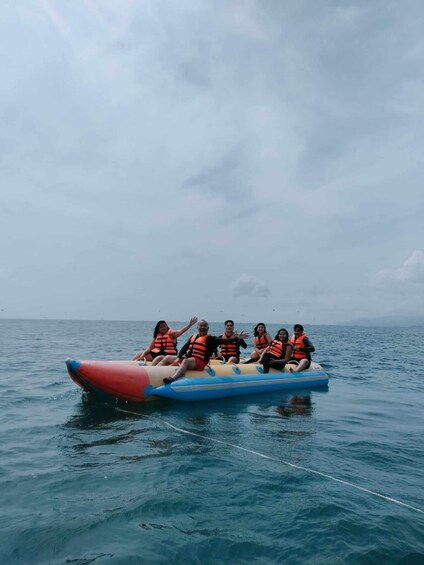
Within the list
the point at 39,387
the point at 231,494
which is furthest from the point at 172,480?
the point at 39,387

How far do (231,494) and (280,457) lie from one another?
1.29 m

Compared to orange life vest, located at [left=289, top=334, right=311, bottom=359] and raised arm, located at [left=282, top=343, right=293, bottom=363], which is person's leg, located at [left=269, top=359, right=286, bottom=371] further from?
orange life vest, located at [left=289, top=334, right=311, bottom=359]

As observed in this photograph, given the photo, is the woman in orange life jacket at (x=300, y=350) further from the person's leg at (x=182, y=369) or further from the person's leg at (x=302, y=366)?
the person's leg at (x=182, y=369)

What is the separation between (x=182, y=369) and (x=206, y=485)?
4068 millimetres

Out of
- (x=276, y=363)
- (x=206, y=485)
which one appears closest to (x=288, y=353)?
(x=276, y=363)

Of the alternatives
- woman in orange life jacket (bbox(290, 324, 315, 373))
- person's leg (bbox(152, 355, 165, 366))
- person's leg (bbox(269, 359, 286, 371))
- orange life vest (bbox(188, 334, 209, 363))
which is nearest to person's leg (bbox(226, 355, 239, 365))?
person's leg (bbox(269, 359, 286, 371))

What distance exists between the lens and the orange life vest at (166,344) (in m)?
9.80

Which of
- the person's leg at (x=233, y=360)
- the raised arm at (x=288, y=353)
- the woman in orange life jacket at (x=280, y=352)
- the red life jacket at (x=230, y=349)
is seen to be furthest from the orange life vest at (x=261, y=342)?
the person's leg at (x=233, y=360)

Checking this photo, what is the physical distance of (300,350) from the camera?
11.5 metres

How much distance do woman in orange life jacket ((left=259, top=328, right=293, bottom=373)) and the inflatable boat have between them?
40cm

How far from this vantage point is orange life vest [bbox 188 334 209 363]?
351 inches

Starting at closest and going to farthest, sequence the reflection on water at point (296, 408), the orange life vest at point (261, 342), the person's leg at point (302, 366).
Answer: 1. the reflection on water at point (296, 408)
2. the person's leg at point (302, 366)
3. the orange life vest at point (261, 342)

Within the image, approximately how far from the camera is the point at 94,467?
4.93 metres

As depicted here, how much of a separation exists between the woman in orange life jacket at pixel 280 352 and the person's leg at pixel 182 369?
8.41ft
